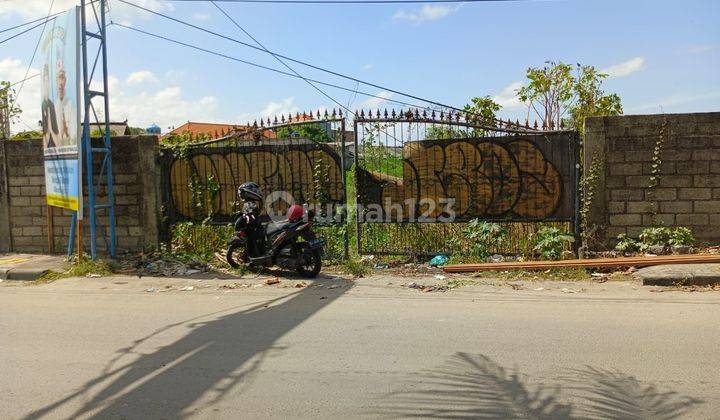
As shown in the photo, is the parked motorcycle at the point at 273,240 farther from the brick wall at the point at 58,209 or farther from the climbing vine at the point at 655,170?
the climbing vine at the point at 655,170

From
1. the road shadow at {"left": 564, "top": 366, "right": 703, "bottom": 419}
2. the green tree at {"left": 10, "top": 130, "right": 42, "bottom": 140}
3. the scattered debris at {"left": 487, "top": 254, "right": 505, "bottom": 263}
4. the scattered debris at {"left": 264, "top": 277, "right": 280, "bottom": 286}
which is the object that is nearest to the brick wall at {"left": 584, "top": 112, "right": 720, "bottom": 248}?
the scattered debris at {"left": 487, "top": 254, "right": 505, "bottom": 263}

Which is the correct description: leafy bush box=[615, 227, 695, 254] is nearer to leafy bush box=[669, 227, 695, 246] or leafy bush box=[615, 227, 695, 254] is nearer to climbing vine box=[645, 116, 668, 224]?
leafy bush box=[669, 227, 695, 246]

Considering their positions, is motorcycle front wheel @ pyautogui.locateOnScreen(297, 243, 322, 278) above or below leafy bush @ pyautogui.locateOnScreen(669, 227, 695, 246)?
below

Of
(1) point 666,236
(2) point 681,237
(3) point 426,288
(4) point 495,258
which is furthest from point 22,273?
(2) point 681,237

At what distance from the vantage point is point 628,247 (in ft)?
27.5

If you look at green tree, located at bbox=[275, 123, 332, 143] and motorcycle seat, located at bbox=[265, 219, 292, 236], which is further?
green tree, located at bbox=[275, 123, 332, 143]

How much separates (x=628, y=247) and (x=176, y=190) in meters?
7.65

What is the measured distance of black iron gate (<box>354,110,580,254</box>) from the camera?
28.4 ft

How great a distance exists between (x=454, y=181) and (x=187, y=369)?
18.7ft

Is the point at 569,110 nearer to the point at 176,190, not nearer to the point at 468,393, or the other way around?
the point at 176,190

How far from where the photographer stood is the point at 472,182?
29.2 feet

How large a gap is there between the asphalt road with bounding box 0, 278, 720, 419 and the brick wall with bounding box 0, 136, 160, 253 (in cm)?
308

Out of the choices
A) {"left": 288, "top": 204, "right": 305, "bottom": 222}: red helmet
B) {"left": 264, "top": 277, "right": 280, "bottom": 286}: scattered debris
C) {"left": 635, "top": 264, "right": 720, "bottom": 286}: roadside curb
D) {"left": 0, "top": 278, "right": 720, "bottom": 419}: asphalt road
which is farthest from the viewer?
{"left": 288, "top": 204, "right": 305, "bottom": 222}: red helmet

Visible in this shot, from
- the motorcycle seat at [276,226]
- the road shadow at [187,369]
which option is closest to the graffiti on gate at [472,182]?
the motorcycle seat at [276,226]
